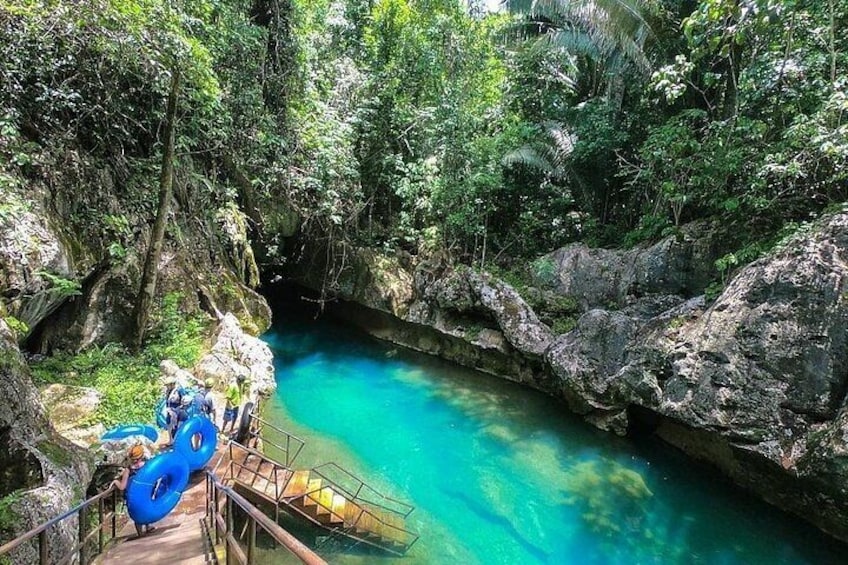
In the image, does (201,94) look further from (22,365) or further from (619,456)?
(619,456)

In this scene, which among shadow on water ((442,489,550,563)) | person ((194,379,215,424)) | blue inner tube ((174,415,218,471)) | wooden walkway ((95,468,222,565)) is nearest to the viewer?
wooden walkway ((95,468,222,565))

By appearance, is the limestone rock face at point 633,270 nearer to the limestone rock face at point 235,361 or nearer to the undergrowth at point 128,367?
the limestone rock face at point 235,361

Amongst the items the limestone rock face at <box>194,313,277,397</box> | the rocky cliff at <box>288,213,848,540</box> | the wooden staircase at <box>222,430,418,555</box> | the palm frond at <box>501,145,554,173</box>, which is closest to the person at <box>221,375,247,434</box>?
the wooden staircase at <box>222,430,418,555</box>

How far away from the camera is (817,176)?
8.97 meters

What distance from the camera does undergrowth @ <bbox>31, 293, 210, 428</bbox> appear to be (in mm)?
7664

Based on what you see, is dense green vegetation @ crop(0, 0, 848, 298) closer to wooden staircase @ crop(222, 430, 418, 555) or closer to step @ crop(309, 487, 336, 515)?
wooden staircase @ crop(222, 430, 418, 555)

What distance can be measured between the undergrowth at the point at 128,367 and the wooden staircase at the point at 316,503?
181cm

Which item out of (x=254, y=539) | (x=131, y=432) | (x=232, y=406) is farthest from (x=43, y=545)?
(x=232, y=406)

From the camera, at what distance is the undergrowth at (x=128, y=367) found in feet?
25.1

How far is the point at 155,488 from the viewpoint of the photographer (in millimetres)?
5305

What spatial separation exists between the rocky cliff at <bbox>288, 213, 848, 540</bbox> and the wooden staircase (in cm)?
590

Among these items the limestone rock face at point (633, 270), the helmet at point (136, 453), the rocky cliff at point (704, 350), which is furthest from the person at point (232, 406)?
the limestone rock face at point (633, 270)

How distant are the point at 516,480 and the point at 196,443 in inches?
247

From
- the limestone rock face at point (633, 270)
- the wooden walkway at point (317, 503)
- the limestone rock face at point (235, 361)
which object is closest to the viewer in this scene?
the wooden walkway at point (317, 503)
